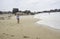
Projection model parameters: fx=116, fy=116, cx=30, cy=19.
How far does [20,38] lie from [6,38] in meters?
0.74

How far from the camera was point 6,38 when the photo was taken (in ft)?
20.2

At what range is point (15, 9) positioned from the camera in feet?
255

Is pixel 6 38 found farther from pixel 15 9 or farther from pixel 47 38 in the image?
pixel 15 9

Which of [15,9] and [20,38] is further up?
[20,38]

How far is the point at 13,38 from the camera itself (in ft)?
20.3

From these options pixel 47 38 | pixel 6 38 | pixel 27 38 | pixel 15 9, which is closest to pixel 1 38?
pixel 6 38

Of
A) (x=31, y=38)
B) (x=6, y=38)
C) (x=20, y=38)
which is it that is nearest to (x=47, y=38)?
(x=31, y=38)

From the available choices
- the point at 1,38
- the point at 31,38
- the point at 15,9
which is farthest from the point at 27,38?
the point at 15,9

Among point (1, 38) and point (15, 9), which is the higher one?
point (1, 38)

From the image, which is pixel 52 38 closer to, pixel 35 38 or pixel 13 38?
pixel 35 38

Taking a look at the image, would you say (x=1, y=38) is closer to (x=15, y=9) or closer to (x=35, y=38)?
(x=35, y=38)

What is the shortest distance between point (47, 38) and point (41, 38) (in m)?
0.33

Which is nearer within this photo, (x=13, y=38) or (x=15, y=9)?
(x=13, y=38)

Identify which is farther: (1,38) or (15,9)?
(15,9)
